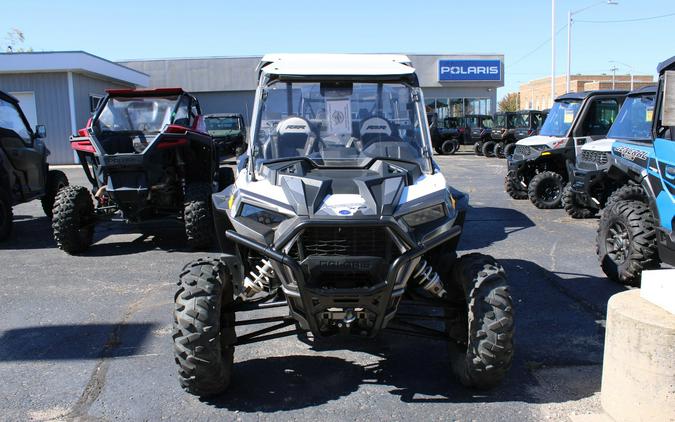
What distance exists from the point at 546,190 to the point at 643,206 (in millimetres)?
5499

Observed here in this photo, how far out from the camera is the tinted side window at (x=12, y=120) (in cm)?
948

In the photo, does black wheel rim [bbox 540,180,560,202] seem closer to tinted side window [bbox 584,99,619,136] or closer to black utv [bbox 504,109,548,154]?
tinted side window [bbox 584,99,619,136]

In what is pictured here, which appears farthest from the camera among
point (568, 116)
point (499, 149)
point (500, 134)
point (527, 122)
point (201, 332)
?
point (499, 149)

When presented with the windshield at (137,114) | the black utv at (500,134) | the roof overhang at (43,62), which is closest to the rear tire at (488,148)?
the black utv at (500,134)

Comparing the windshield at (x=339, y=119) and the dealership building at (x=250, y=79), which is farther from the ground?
the dealership building at (x=250, y=79)

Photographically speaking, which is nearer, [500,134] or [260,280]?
[260,280]

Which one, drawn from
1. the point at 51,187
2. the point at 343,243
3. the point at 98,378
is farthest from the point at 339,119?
the point at 51,187

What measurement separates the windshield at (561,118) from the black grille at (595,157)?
276 centimetres

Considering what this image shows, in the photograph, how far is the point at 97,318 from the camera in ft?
17.5

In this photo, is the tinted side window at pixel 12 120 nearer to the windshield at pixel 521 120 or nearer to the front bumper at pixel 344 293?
the front bumper at pixel 344 293

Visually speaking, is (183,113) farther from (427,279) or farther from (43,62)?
(43,62)

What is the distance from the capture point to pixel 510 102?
85.1 metres

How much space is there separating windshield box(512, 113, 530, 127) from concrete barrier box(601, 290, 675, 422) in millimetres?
22391

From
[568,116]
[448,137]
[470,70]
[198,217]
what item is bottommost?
[198,217]
